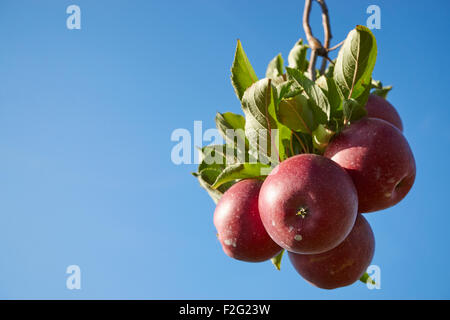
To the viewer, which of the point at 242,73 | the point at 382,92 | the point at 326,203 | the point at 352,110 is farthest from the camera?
the point at 382,92

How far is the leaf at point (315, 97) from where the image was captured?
145 cm

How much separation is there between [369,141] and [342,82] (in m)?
0.29

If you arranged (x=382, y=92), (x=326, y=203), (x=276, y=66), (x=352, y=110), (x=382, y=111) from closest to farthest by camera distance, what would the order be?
(x=326, y=203), (x=352, y=110), (x=382, y=111), (x=382, y=92), (x=276, y=66)

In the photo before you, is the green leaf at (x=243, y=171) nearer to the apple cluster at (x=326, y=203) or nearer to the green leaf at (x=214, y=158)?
the apple cluster at (x=326, y=203)

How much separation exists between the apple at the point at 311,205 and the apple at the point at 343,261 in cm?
18

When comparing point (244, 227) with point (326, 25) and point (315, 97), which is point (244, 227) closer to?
point (315, 97)

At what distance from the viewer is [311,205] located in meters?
1.26

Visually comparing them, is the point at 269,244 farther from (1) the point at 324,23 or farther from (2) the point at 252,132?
(1) the point at 324,23

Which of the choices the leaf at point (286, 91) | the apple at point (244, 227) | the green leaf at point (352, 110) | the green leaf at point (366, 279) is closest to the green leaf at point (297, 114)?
the leaf at point (286, 91)

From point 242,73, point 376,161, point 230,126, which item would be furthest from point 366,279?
point 242,73

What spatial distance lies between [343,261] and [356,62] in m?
0.74

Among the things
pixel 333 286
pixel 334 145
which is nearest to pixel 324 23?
pixel 334 145

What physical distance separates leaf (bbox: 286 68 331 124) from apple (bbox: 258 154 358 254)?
0.22 meters

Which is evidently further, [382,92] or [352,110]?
[382,92]
